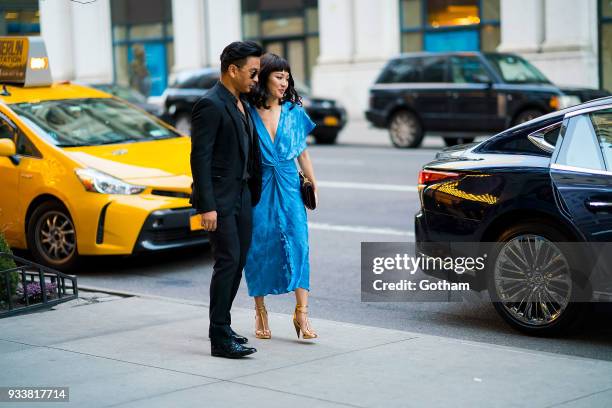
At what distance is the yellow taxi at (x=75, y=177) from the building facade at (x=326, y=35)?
1230 centimetres

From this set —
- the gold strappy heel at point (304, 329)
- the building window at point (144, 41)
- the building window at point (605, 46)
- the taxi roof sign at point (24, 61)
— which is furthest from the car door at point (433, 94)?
the building window at point (144, 41)

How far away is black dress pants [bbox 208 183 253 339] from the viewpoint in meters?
6.62

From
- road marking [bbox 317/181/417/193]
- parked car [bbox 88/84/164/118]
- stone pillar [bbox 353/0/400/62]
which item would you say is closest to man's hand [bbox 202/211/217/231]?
road marking [bbox 317/181/417/193]

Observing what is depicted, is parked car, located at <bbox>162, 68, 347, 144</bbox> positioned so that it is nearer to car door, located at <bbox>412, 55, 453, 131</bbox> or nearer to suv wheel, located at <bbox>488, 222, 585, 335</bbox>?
car door, located at <bbox>412, 55, 453, 131</bbox>

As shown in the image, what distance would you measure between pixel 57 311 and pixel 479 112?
14209 millimetres

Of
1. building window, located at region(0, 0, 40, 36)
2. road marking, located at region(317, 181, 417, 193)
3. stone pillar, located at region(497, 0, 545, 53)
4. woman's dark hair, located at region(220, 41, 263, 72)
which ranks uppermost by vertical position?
stone pillar, located at region(497, 0, 545, 53)

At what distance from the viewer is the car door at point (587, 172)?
6988 millimetres

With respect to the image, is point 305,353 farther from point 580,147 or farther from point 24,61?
point 24,61

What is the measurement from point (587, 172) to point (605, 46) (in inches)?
862

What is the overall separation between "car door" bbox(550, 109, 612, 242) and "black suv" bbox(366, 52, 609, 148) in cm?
1314

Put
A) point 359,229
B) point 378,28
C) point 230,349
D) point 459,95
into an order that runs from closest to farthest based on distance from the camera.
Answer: point 230,349, point 359,229, point 459,95, point 378,28

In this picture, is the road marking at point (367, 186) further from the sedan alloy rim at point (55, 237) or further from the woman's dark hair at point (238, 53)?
the woman's dark hair at point (238, 53)

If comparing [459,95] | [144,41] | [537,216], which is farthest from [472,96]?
[144,41]

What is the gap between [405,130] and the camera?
2286 centimetres
